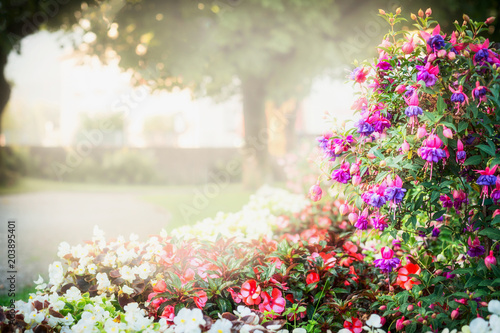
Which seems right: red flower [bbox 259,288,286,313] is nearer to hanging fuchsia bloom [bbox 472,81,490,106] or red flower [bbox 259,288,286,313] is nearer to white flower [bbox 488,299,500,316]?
white flower [bbox 488,299,500,316]

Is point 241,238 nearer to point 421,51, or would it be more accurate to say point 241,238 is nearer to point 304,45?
point 421,51

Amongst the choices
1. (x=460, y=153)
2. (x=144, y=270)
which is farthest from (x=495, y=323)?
(x=144, y=270)

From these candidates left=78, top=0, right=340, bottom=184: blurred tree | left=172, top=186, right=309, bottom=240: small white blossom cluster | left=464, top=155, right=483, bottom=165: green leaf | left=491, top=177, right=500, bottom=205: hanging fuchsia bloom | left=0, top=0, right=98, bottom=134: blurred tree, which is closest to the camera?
left=491, top=177, right=500, bottom=205: hanging fuchsia bloom

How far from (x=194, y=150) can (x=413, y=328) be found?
14607 millimetres

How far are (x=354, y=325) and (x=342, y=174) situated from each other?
0.92m

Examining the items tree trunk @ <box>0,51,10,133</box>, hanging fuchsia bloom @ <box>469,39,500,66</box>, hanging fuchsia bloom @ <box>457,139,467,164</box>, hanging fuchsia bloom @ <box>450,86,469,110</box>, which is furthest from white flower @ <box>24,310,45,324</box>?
tree trunk @ <box>0,51,10,133</box>

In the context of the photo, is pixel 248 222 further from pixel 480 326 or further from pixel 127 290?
pixel 480 326

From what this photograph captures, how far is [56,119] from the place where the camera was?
35250 millimetres

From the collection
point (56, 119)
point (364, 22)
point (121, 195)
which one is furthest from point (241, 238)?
point (56, 119)

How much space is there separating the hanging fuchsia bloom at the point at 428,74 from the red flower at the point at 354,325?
1.41 meters

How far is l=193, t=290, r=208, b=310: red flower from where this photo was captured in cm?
246

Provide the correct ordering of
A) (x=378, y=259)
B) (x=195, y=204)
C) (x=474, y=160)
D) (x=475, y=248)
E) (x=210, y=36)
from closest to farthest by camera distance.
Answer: (x=474, y=160) < (x=475, y=248) < (x=378, y=259) < (x=210, y=36) < (x=195, y=204)

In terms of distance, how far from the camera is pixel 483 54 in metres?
2.28

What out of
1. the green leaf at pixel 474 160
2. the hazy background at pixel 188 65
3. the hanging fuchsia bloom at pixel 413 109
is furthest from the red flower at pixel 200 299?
the hazy background at pixel 188 65
